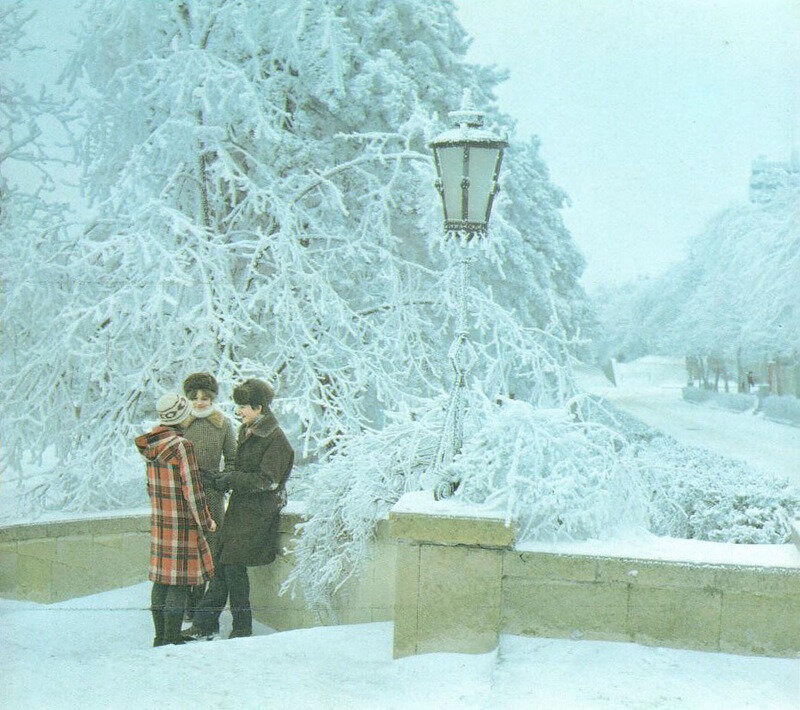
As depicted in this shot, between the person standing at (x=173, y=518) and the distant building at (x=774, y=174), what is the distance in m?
13.5

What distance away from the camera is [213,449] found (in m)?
4.86

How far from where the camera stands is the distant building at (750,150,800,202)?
1519cm

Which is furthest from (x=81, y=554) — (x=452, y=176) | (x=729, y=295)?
(x=729, y=295)

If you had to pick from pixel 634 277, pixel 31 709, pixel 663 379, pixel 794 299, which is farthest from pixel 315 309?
pixel 663 379

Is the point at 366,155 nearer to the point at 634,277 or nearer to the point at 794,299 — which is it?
the point at 794,299

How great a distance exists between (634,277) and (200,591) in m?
20.5

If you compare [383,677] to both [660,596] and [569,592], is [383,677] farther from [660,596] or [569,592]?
[660,596]

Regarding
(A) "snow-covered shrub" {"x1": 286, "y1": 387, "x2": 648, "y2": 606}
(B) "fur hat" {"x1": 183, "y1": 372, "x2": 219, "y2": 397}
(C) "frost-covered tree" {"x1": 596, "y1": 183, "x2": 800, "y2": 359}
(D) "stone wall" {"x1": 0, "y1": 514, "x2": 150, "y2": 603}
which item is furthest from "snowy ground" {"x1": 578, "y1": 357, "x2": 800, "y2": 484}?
(B) "fur hat" {"x1": 183, "y1": 372, "x2": 219, "y2": 397}

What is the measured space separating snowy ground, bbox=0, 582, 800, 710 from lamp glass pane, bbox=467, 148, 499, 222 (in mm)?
2151

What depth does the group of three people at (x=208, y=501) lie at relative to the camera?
14.5 feet

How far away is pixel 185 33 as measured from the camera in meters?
8.39

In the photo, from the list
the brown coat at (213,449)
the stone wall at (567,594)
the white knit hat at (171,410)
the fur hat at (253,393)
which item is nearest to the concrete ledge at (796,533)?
the stone wall at (567,594)

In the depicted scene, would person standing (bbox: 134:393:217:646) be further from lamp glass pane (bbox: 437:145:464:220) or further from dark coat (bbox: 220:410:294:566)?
lamp glass pane (bbox: 437:145:464:220)

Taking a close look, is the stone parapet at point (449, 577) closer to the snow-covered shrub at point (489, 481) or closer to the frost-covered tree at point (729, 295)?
the snow-covered shrub at point (489, 481)
